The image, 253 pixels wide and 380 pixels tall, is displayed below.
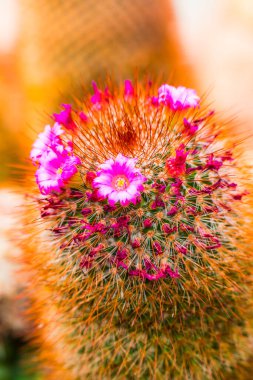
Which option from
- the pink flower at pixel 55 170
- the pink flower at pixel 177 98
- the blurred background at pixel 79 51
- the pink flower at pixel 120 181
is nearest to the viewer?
the pink flower at pixel 120 181

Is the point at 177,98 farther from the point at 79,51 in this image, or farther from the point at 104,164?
the point at 79,51

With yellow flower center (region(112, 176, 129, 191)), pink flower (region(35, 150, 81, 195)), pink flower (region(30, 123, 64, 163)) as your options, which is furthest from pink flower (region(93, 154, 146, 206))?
pink flower (region(30, 123, 64, 163))

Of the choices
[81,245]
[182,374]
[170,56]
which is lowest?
[182,374]

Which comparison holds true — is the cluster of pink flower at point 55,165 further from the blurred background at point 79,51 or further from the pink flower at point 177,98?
the blurred background at point 79,51

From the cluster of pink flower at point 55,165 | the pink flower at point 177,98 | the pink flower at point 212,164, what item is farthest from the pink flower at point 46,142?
the pink flower at point 212,164

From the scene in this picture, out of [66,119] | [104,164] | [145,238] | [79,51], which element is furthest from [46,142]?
[79,51]

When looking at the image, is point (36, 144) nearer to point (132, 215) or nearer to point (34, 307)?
point (132, 215)

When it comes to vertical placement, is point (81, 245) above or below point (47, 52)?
below

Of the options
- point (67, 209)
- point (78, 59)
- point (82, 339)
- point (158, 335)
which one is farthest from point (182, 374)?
point (78, 59)
